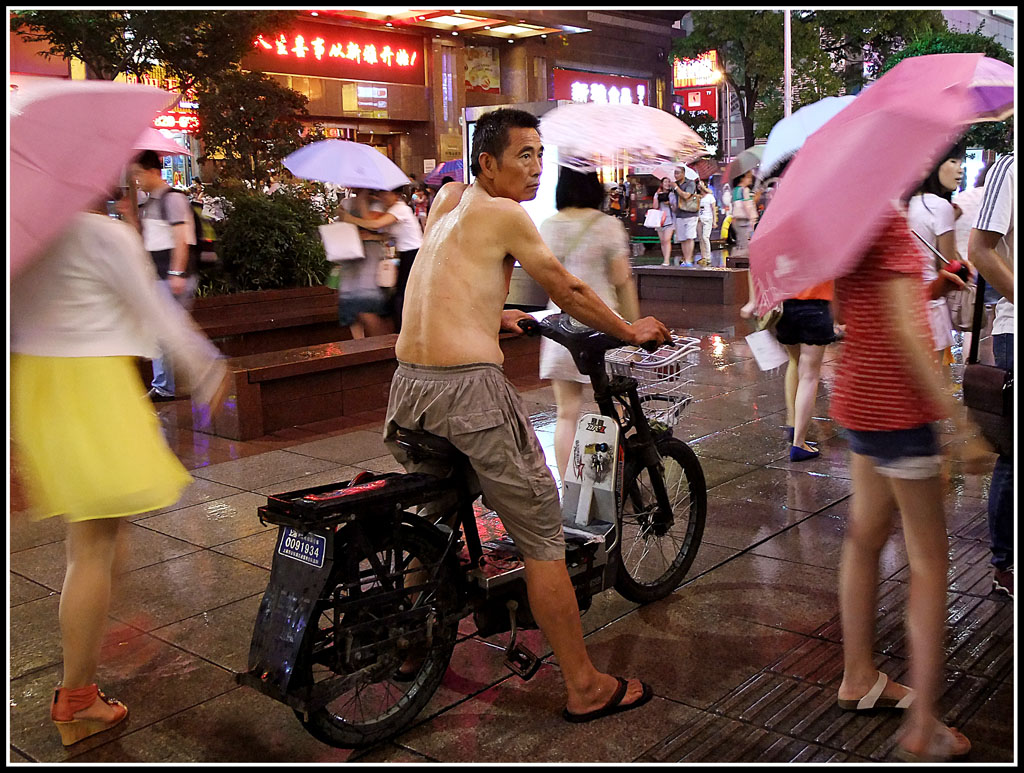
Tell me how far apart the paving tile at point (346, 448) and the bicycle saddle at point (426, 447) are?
3.69 m

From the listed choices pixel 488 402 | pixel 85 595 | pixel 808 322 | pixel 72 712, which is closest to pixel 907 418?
pixel 488 402

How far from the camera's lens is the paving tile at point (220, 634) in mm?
4020

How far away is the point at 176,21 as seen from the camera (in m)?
→ 12.8

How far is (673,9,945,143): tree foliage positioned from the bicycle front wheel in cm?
2755

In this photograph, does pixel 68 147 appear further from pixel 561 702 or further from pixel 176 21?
pixel 176 21

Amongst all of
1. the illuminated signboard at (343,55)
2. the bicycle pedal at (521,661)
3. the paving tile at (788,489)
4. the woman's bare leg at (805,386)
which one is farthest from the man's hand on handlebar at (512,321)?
the illuminated signboard at (343,55)

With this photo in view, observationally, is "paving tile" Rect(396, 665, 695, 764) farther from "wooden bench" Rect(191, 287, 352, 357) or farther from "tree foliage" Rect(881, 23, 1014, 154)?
"tree foliage" Rect(881, 23, 1014, 154)

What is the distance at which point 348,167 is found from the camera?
949 centimetres

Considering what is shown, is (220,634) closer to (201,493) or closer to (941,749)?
(201,493)

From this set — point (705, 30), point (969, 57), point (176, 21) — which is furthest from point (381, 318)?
point (705, 30)

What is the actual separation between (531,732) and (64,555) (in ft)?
9.93

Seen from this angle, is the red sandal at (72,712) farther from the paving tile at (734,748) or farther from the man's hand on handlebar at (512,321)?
the man's hand on handlebar at (512,321)

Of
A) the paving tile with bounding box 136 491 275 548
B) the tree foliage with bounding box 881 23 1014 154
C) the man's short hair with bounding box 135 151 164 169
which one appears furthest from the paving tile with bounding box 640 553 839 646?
the tree foliage with bounding box 881 23 1014 154

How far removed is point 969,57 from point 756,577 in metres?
2.49
